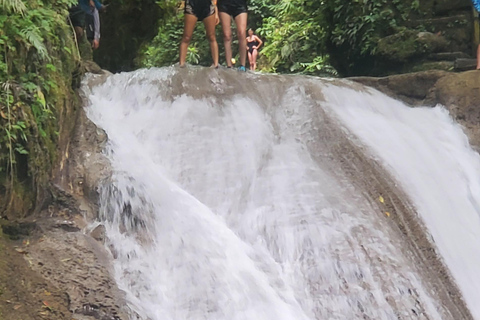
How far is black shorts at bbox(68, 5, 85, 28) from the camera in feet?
23.7

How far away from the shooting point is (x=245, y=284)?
3.44m

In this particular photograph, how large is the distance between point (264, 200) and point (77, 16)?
14.6ft

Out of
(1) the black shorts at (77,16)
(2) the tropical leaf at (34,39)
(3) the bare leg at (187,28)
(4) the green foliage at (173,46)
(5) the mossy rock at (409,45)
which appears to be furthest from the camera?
(4) the green foliage at (173,46)

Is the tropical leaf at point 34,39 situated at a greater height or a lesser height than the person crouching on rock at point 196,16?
lesser

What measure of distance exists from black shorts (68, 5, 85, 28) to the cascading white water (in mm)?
2055

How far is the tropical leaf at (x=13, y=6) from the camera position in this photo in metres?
3.59

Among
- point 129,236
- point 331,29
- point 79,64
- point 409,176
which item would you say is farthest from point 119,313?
point 331,29

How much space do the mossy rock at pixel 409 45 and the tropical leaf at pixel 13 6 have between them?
7254mm

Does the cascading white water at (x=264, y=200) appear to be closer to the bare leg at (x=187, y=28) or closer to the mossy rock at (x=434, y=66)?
the bare leg at (x=187, y=28)

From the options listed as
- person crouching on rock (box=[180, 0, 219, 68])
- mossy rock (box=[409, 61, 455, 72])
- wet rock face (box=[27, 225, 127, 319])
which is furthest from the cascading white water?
mossy rock (box=[409, 61, 455, 72])

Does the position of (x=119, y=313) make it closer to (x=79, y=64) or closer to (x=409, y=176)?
(x=79, y=64)

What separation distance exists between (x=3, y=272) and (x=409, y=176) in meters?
3.83

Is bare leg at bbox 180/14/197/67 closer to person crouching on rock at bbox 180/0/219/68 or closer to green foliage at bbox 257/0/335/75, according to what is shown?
person crouching on rock at bbox 180/0/219/68

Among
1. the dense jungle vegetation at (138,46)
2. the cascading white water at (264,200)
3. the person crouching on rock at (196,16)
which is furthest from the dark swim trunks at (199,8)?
the dense jungle vegetation at (138,46)
